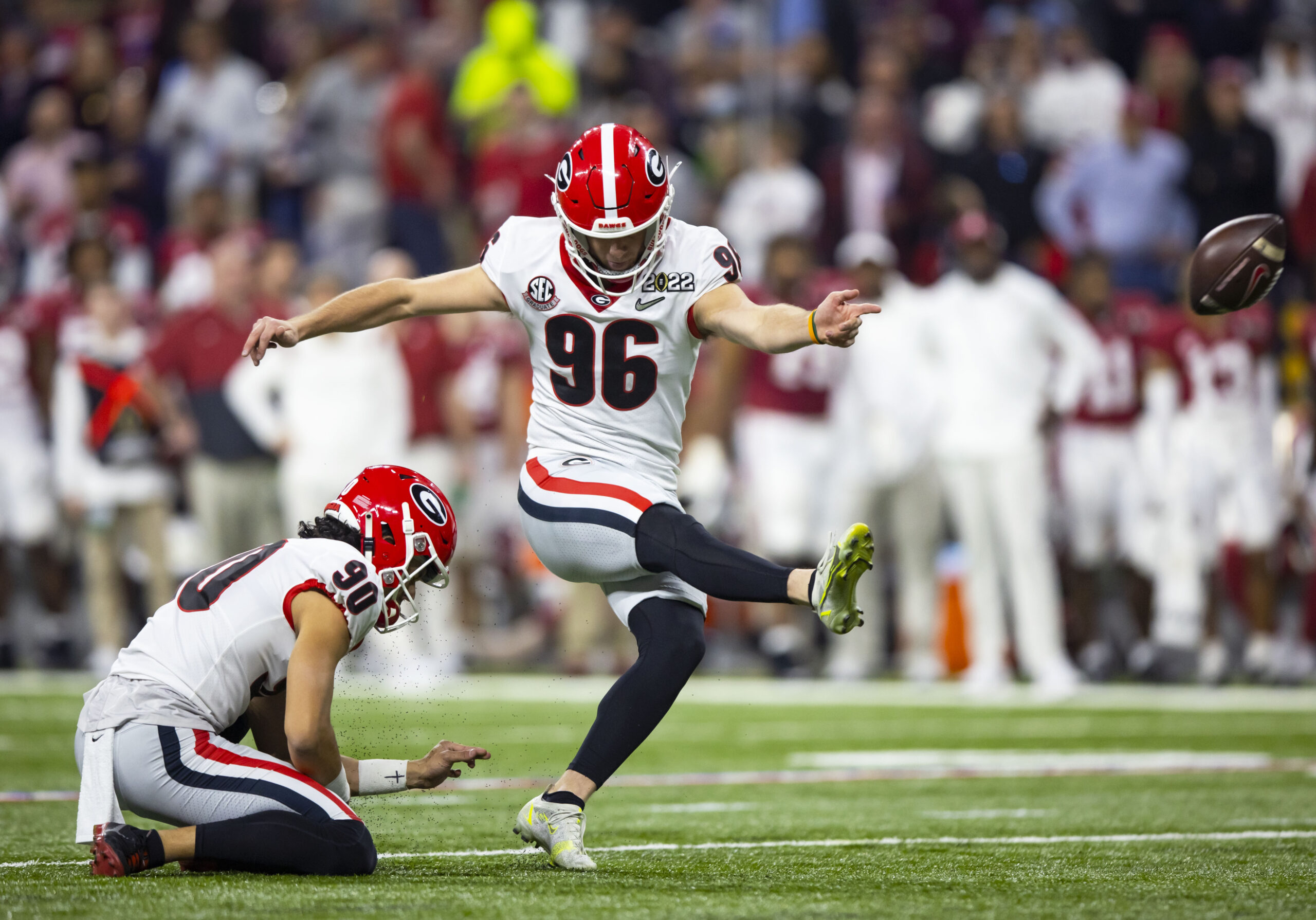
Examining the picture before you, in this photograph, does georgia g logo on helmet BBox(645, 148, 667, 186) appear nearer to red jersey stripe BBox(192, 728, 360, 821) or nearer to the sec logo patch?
the sec logo patch

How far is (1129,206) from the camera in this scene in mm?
12664

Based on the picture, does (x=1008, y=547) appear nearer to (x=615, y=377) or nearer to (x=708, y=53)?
(x=708, y=53)

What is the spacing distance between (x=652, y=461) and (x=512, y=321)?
26.6ft

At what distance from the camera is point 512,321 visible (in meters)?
13.0

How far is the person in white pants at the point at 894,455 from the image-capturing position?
37.3ft

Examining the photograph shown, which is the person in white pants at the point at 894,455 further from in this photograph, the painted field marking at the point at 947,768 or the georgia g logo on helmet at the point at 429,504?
the georgia g logo on helmet at the point at 429,504

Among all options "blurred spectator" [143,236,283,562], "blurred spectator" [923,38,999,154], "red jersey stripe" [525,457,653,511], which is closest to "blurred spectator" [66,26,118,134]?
"blurred spectator" [143,236,283,562]

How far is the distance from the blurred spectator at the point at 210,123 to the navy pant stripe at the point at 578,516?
10.1 metres

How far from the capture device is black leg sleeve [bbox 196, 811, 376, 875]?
423 centimetres

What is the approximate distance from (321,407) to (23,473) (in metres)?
2.41

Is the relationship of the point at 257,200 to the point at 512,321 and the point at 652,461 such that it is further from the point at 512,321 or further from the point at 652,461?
the point at 652,461

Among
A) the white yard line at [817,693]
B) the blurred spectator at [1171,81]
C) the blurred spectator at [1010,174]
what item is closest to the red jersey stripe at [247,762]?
the white yard line at [817,693]

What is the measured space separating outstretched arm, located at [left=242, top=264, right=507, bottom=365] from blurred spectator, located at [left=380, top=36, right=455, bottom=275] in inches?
339

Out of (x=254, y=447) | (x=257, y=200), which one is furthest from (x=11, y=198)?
(x=254, y=447)
